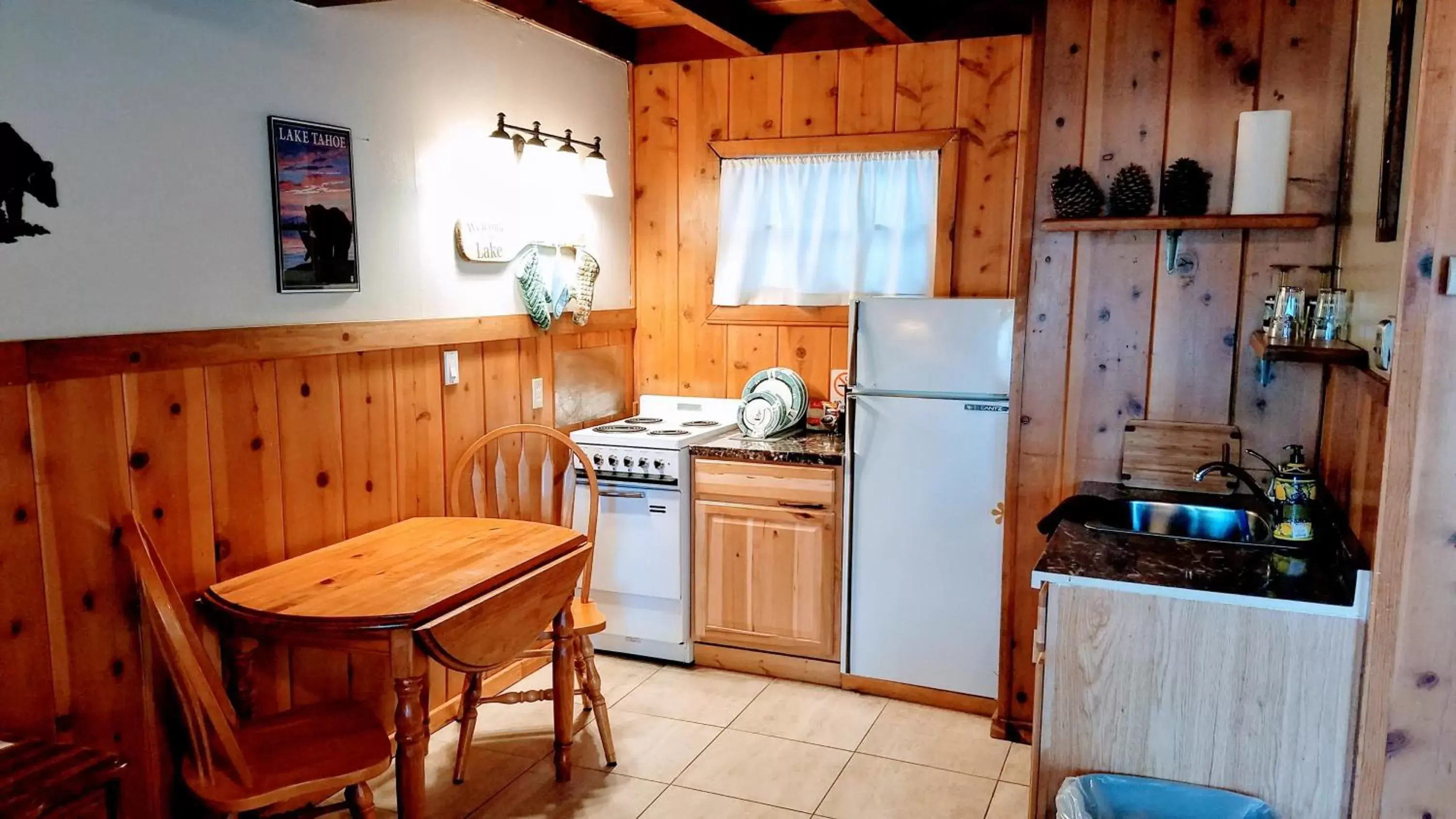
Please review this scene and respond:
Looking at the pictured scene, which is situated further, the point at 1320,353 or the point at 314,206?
the point at 314,206

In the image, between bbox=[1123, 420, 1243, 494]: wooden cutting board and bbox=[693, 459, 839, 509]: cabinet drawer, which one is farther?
bbox=[693, 459, 839, 509]: cabinet drawer

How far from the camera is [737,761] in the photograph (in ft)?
9.67

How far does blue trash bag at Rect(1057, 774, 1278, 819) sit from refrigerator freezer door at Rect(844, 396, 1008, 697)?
1.16m

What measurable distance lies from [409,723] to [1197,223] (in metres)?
2.27

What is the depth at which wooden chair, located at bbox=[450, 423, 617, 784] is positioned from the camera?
9.37 ft

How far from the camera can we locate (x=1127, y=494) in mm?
2725

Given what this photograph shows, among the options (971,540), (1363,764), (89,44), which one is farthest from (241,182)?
(1363,764)

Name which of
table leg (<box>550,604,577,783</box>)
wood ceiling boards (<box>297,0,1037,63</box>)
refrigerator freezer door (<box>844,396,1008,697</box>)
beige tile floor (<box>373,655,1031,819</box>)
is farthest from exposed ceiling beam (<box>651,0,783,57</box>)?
beige tile floor (<box>373,655,1031,819</box>)

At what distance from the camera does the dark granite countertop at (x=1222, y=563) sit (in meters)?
1.96

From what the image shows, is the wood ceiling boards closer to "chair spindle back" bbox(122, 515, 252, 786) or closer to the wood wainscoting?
the wood wainscoting

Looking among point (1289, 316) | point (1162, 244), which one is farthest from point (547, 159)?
point (1289, 316)

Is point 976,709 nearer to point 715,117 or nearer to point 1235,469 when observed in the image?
point 1235,469

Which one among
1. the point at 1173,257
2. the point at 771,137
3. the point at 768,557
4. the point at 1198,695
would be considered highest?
the point at 771,137

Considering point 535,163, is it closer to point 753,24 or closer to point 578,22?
point 578,22
